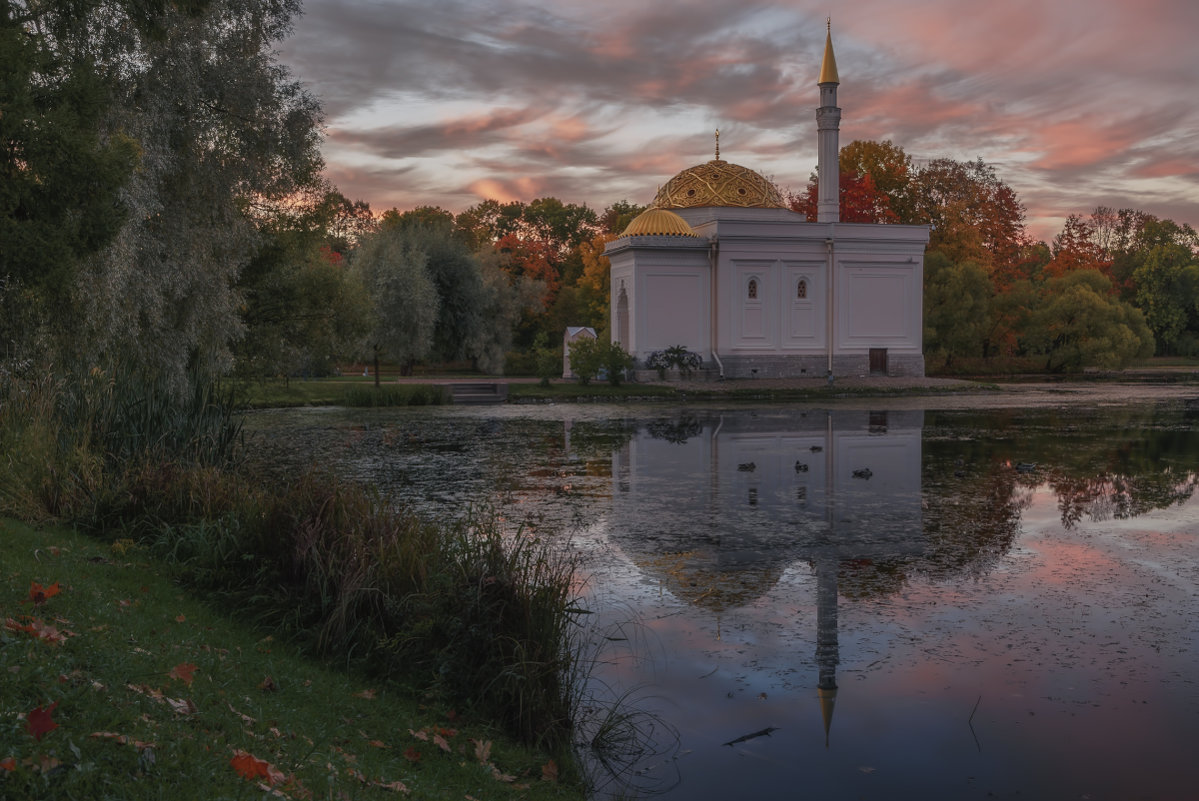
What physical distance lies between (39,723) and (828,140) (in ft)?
149

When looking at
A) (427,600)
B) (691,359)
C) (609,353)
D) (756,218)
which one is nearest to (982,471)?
(427,600)

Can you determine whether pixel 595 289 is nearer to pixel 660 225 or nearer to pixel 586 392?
pixel 660 225

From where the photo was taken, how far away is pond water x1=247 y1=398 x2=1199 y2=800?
533cm

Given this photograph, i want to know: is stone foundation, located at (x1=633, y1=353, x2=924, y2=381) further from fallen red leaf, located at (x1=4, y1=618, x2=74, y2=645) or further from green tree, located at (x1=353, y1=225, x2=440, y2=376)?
fallen red leaf, located at (x1=4, y1=618, x2=74, y2=645)

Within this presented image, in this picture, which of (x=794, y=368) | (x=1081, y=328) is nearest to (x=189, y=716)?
(x=794, y=368)

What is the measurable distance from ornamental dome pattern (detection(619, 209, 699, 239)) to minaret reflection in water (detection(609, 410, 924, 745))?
2488cm

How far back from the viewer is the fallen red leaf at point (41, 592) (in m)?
5.73

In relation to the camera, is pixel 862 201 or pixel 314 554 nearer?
pixel 314 554

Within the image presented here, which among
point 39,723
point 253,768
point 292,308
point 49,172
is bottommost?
point 253,768

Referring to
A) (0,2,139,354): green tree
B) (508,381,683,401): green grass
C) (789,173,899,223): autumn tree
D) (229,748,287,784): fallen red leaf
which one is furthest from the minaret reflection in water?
(789,173,899,223): autumn tree

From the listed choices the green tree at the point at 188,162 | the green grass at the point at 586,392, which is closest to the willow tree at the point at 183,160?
the green tree at the point at 188,162

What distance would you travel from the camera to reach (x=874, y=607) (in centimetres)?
795

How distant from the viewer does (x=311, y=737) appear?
494 centimetres

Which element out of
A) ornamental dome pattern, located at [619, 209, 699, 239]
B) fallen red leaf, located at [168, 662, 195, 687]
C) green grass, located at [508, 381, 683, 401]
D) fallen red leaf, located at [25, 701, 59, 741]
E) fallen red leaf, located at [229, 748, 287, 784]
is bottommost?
fallen red leaf, located at [229, 748, 287, 784]
